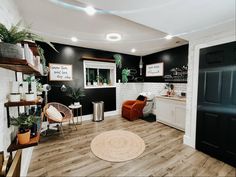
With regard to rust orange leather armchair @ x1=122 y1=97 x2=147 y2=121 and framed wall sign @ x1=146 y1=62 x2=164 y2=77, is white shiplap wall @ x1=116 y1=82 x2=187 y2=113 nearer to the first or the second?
framed wall sign @ x1=146 y1=62 x2=164 y2=77

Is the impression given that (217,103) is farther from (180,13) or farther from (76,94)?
(76,94)

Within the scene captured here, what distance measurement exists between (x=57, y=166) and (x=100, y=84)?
3007mm

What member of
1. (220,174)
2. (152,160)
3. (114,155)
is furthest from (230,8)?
(114,155)

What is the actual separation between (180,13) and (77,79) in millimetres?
3378

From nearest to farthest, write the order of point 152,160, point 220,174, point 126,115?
1. point 220,174
2. point 152,160
3. point 126,115

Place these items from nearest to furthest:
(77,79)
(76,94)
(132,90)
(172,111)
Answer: (172,111), (76,94), (77,79), (132,90)

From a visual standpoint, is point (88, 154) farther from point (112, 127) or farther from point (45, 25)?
point (45, 25)

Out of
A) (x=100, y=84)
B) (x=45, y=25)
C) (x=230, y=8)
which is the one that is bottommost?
(x=100, y=84)

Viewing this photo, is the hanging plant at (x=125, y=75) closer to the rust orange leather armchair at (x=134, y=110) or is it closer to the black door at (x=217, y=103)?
the rust orange leather armchair at (x=134, y=110)

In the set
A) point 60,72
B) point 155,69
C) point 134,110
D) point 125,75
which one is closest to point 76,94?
point 60,72

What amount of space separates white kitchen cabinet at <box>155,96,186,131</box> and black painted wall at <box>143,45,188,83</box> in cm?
108

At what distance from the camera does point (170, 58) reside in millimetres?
4297

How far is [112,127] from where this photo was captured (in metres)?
3.71

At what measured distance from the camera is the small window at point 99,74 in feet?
14.5
